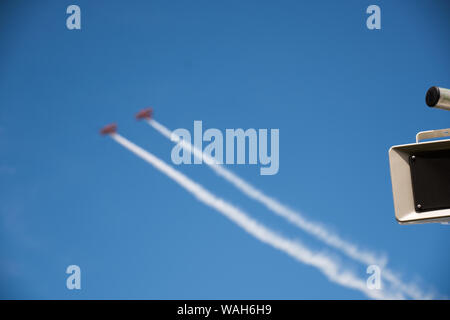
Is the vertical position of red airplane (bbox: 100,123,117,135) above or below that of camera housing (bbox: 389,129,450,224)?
above

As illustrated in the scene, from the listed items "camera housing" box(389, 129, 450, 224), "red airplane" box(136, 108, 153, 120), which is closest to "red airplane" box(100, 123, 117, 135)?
"red airplane" box(136, 108, 153, 120)

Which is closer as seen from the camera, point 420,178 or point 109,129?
point 420,178

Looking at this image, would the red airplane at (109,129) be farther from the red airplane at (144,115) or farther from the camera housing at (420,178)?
the camera housing at (420,178)

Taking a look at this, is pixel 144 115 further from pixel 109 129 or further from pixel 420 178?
pixel 420 178

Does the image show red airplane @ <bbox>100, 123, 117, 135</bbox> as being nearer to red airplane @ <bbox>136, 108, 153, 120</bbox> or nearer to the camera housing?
red airplane @ <bbox>136, 108, 153, 120</bbox>

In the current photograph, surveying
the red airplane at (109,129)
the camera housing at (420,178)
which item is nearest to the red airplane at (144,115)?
the red airplane at (109,129)

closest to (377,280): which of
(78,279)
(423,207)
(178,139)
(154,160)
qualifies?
(178,139)

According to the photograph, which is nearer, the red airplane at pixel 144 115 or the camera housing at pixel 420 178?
the camera housing at pixel 420 178

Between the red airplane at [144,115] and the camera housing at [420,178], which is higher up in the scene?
the red airplane at [144,115]

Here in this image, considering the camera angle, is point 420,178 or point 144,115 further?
point 144,115

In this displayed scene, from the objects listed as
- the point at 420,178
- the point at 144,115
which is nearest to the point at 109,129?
the point at 144,115

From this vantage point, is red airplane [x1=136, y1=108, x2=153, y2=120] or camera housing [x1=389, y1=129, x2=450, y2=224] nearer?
camera housing [x1=389, y1=129, x2=450, y2=224]
